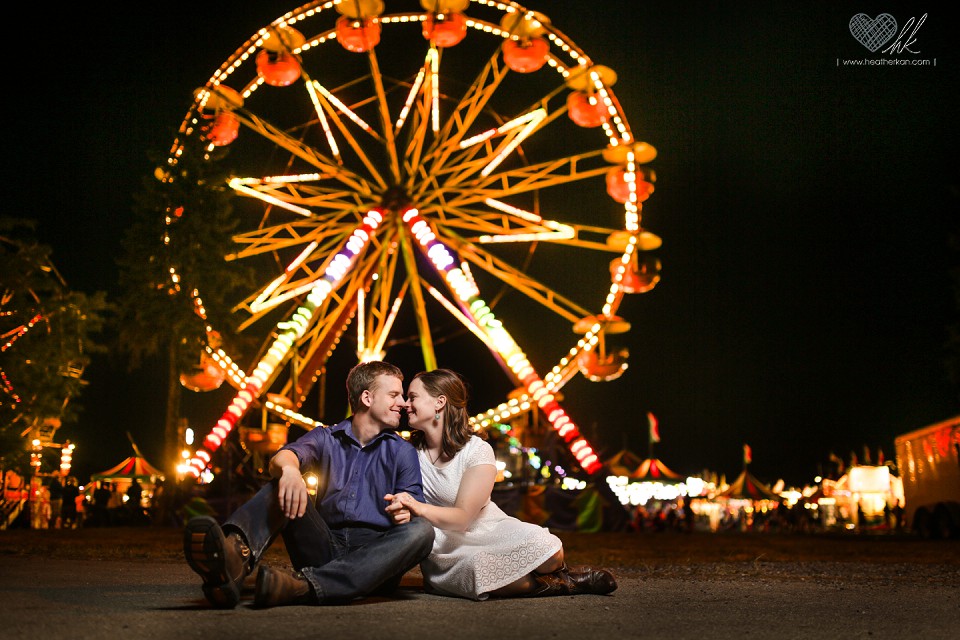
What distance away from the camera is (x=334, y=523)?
12.8 ft

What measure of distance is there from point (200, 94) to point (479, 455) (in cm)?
1380

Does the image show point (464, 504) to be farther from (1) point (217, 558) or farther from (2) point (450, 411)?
(1) point (217, 558)

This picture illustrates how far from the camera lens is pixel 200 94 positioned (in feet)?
54.0

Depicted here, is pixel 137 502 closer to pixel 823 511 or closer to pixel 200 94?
pixel 200 94

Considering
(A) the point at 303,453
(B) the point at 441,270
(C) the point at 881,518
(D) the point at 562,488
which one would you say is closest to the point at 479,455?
(A) the point at 303,453

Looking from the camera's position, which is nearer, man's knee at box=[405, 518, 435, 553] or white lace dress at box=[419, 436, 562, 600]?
man's knee at box=[405, 518, 435, 553]

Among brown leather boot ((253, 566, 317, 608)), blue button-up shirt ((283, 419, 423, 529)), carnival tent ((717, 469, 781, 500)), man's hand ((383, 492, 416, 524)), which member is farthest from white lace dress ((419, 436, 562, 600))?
carnival tent ((717, 469, 781, 500))

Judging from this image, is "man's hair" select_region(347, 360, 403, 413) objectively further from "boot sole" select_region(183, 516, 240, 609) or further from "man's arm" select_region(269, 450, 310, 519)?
"boot sole" select_region(183, 516, 240, 609)

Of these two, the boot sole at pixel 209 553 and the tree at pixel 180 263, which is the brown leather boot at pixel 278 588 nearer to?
the boot sole at pixel 209 553

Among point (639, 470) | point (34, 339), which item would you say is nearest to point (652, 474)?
point (639, 470)

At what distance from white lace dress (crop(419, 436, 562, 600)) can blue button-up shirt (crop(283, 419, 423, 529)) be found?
26 cm

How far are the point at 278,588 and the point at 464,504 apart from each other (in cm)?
85

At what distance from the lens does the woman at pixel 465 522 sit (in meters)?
4.02

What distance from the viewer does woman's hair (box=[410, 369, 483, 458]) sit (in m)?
4.14
